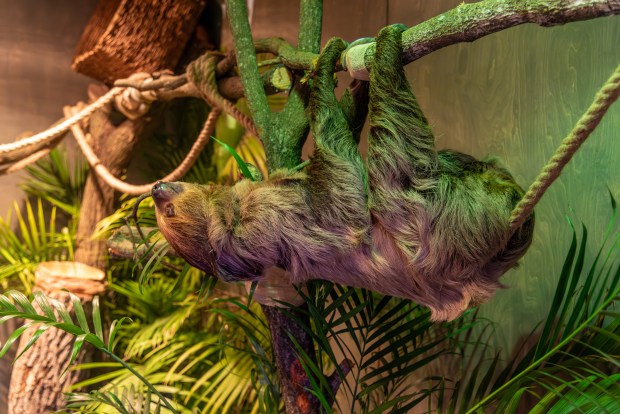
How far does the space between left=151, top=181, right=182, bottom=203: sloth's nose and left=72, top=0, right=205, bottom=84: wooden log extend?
172cm

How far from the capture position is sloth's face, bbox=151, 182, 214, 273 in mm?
1371

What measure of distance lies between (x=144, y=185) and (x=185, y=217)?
64.0 inches

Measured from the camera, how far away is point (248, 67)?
69.8 inches

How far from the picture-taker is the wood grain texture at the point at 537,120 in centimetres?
165

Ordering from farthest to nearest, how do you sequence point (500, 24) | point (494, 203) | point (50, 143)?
1. point (50, 143)
2. point (494, 203)
3. point (500, 24)

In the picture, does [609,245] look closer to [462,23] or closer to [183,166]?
[462,23]

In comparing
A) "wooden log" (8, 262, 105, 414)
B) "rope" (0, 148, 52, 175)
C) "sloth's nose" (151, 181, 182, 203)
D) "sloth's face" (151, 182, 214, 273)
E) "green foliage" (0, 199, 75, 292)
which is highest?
"sloth's nose" (151, 181, 182, 203)

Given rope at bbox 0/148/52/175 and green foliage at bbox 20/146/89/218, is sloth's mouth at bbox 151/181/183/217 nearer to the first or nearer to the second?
rope at bbox 0/148/52/175

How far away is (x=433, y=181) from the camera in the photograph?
1241 mm

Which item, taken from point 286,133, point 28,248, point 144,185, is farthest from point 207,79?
point 28,248

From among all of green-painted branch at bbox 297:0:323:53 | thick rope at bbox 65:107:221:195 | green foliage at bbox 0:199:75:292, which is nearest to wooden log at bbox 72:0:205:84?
thick rope at bbox 65:107:221:195

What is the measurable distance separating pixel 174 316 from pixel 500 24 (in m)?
2.10

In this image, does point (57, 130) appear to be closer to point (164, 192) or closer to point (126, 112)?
point (126, 112)

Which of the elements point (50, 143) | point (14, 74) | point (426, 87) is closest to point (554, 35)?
point (426, 87)
